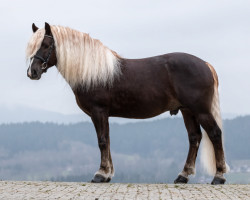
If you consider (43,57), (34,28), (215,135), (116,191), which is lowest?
(116,191)

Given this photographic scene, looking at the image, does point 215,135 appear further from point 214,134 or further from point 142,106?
point 142,106

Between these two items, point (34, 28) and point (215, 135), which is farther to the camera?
point (34, 28)

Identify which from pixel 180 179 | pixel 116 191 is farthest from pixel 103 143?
pixel 180 179

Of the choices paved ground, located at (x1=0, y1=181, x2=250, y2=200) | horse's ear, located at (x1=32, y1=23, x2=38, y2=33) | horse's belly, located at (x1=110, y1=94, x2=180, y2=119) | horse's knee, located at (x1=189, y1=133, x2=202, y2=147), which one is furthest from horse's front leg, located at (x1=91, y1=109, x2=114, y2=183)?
horse's ear, located at (x1=32, y1=23, x2=38, y2=33)

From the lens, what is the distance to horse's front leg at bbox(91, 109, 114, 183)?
11.6 m

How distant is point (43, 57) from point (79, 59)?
82cm

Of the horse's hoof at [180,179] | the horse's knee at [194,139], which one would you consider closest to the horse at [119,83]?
the horse's knee at [194,139]

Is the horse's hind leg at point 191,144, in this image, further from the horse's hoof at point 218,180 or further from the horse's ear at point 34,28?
the horse's ear at point 34,28

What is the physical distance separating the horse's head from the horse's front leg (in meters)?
1.61

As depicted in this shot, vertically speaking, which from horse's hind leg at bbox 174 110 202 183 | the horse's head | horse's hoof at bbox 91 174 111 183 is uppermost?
the horse's head

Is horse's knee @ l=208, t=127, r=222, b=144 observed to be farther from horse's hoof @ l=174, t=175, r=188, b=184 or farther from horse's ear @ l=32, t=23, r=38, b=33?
horse's ear @ l=32, t=23, r=38, b=33

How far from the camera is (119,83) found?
11.9 metres

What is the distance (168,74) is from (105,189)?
3.06 metres

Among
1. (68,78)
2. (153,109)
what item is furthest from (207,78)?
(68,78)
